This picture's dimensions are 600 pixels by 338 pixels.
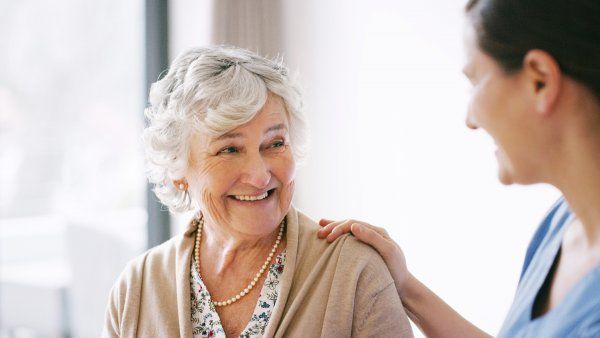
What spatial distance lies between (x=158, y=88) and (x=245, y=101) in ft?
0.92

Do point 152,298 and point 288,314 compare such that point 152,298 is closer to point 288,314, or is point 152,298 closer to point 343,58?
point 288,314

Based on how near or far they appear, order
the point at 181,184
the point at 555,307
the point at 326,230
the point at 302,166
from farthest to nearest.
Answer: the point at 302,166
the point at 181,184
the point at 326,230
the point at 555,307

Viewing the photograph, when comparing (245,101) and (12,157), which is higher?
(245,101)

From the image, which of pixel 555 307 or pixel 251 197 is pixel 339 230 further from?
pixel 555 307

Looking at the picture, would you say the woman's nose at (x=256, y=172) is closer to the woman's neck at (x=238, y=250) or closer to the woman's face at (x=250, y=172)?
the woman's face at (x=250, y=172)

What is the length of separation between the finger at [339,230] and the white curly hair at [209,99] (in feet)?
0.86

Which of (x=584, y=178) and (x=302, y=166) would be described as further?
(x=302, y=166)

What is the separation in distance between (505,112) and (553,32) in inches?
5.7

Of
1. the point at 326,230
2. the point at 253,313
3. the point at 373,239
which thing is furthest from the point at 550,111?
the point at 253,313

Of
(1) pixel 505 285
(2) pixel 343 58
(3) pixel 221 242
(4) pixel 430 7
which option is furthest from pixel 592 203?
(2) pixel 343 58

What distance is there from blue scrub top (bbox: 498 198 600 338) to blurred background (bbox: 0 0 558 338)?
3.04 ft

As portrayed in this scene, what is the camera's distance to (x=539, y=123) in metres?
1.01

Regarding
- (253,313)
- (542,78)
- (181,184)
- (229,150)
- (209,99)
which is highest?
(542,78)

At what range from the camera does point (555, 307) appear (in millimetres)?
1078
